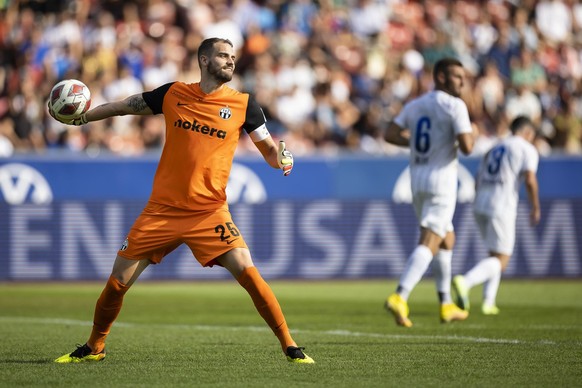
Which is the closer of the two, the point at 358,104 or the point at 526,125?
the point at 526,125

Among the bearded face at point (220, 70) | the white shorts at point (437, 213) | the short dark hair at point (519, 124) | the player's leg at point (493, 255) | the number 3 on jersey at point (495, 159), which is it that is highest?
the bearded face at point (220, 70)

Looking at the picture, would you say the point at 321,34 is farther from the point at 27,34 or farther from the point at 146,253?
the point at 146,253

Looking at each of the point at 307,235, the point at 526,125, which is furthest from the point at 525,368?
the point at 307,235

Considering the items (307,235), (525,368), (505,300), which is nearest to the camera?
(525,368)

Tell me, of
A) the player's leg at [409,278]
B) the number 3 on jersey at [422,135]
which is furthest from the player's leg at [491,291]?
the number 3 on jersey at [422,135]

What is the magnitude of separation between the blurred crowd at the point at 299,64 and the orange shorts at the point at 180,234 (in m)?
11.1

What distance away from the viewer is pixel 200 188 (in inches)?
326

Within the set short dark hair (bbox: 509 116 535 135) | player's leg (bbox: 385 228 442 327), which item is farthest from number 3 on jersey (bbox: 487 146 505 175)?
player's leg (bbox: 385 228 442 327)

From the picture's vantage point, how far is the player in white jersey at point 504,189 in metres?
13.8

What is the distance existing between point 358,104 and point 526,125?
8484 millimetres

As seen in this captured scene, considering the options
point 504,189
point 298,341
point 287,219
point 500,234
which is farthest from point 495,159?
point 287,219

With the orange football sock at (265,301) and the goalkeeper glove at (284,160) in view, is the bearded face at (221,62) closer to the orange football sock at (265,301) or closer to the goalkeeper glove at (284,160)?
the goalkeeper glove at (284,160)

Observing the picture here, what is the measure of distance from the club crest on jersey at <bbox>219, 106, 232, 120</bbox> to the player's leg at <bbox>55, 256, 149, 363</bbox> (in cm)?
121

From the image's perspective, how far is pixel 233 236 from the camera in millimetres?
8273
